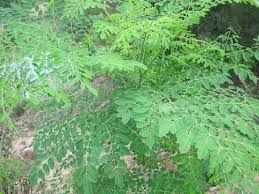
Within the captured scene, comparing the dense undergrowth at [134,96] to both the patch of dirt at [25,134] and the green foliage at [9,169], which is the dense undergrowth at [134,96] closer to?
the green foliage at [9,169]

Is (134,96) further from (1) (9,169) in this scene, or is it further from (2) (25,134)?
(2) (25,134)

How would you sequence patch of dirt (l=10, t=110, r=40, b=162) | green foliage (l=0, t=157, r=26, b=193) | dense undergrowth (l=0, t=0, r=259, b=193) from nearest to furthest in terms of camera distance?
dense undergrowth (l=0, t=0, r=259, b=193), green foliage (l=0, t=157, r=26, b=193), patch of dirt (l=10, t=110, r=40, b=162)

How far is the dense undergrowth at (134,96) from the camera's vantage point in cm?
195

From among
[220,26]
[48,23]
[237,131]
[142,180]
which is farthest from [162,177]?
[220,26]

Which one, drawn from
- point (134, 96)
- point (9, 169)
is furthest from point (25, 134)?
point (134, 96)

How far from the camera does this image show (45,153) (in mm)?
2588

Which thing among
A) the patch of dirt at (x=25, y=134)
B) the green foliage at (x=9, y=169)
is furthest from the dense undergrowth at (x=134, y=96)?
the patch of dirt at (x=25, y=134)

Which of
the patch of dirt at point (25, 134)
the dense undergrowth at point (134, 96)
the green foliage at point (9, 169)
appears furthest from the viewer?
the patch of dirt at point (25, 134)

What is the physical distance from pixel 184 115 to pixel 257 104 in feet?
1.49

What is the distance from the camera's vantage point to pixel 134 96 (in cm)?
223

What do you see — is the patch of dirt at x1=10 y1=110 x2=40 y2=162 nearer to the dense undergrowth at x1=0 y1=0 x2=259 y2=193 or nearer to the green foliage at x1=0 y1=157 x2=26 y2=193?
the green foliage at x1=0 y1=157 x2=26 y2=193

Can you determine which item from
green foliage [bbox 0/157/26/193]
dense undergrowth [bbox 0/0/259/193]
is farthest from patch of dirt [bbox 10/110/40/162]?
dense undergrowth [bbox 0/0/259/193]

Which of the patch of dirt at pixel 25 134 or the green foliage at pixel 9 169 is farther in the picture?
the patch of dirt at pixel 25 134

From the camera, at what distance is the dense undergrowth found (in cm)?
195
